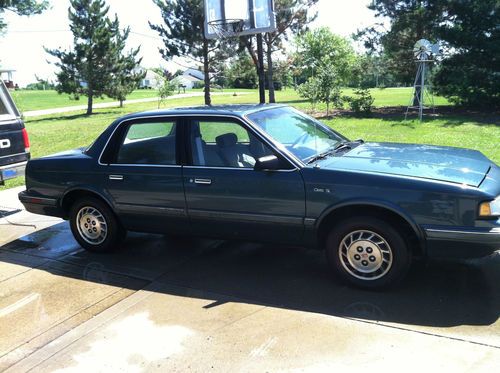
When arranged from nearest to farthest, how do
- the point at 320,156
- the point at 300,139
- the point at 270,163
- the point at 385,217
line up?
the point at 385,217, the point at 270,163, the point at 320,156, the point at 300,139

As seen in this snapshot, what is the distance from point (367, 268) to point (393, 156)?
1.11 metres

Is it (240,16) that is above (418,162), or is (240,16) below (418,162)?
above

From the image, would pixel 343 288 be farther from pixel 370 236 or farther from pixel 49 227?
pixel 49 227

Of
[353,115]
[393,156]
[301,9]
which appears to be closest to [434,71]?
[353,115]

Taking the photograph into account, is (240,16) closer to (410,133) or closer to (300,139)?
(410,133)

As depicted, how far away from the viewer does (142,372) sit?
10.6 feet

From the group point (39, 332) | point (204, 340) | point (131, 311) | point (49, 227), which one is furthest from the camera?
point (49, 227)

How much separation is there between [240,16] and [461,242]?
342 inches

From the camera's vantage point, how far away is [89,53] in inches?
1261

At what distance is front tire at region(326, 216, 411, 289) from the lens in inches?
157

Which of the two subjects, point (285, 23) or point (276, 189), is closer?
point (276, 189)

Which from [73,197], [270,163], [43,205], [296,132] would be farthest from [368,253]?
[43,205]

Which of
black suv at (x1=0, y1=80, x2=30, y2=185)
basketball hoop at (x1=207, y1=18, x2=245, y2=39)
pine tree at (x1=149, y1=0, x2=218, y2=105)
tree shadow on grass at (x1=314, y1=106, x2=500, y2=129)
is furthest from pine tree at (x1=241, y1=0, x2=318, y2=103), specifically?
black suv at (x1=0, y1=80, x2=30, y2=185)

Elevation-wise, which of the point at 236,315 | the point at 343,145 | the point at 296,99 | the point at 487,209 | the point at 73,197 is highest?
the point at 296,99
